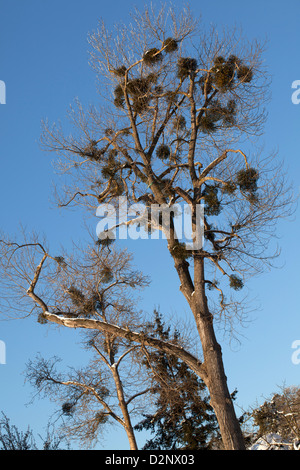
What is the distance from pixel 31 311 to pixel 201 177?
4.98 metres

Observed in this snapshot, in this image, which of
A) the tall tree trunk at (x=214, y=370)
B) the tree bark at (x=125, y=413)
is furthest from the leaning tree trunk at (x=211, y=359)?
the tree bark at (x=125, y=413)

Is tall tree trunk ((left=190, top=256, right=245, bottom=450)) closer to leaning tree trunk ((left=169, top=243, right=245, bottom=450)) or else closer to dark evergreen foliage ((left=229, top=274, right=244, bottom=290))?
leaning tree trunk ((left=169, top=243, right=245, bottom=450))

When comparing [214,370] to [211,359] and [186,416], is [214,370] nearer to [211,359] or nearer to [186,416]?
[211,359]

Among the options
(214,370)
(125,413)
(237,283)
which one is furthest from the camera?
(125,413)

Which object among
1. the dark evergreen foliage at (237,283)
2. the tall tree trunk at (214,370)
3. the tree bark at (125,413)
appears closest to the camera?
the tall tree trunk at (214,370)

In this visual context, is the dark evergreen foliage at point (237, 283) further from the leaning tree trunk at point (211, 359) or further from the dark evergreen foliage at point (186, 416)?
the dark evergreen foliage at point (186, 416)

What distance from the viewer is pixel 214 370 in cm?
891

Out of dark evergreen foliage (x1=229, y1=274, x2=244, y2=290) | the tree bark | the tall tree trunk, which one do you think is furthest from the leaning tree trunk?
the tree bark

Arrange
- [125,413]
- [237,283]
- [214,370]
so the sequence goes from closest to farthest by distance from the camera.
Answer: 1. [214,370]
2. [237,283]
3. [125,413]

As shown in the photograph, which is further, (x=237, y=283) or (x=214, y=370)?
(x=237, y=283)

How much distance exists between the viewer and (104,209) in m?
11.7

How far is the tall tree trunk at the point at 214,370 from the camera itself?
842 centimetres

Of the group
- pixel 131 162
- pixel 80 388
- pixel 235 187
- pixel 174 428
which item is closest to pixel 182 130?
pixel 131 162

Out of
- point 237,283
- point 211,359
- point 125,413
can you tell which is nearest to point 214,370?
point 211,359
